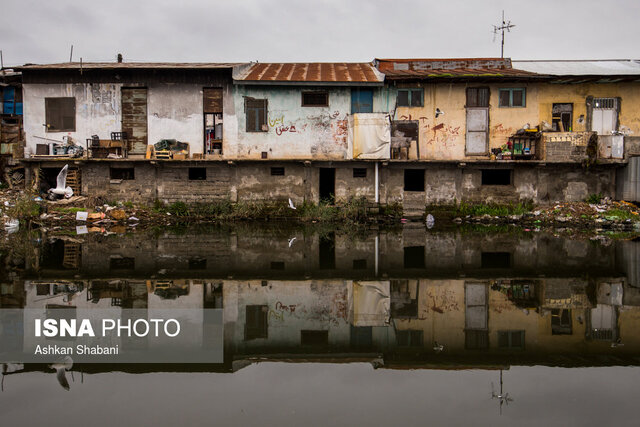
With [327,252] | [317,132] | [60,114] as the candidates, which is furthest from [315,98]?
[60,114]

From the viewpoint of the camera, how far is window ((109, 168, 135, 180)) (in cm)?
1967

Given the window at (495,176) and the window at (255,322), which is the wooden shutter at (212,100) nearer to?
the window at (495,176)

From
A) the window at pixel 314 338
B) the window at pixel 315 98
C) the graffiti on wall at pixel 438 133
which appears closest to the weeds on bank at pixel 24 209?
the window at pixel 315 98

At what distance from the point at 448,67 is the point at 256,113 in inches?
337

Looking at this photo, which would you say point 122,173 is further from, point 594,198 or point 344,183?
point 594,198

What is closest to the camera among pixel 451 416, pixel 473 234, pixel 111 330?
pixel 451 416

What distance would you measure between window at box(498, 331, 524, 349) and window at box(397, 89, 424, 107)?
1534 centimetres

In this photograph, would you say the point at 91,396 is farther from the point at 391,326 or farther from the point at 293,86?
the point at 293,86

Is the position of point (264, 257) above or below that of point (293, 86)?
below

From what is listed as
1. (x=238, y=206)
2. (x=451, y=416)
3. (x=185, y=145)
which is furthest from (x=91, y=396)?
(x=185, y=145)

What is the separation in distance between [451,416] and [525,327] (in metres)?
2.57

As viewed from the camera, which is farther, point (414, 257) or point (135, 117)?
point (135, 117)

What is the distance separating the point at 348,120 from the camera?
1908cm

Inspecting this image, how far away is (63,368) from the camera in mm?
4293
